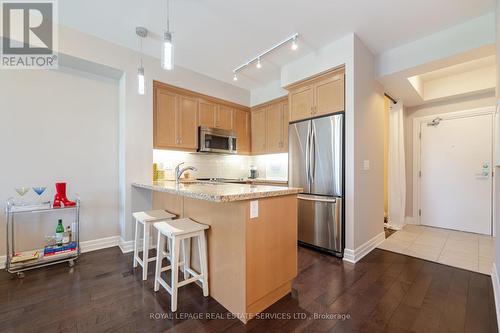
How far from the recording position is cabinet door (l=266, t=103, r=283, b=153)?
167 inches

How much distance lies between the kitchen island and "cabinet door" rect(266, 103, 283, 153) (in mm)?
2384

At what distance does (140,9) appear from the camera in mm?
2283

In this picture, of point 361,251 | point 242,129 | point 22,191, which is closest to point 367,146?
point 361,251

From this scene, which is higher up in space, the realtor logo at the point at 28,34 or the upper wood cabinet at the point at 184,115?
the realtor logo at the point at 28,34

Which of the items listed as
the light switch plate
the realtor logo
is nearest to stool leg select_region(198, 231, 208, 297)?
the light switch plate

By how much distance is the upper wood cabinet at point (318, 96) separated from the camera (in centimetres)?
288

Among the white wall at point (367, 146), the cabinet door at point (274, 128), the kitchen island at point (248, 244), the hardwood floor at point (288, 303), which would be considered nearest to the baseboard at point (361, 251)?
the white wall at point (367, 146)

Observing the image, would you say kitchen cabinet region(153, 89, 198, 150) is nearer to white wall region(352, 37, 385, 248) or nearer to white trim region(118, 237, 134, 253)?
white trim region(118, 237, 134, 253)

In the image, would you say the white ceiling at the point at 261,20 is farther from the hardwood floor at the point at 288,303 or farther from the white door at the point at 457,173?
the hardwood floor at the point at 288,303

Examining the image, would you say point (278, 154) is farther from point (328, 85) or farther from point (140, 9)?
point (140, 9)

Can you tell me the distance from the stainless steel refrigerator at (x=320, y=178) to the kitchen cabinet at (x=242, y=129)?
1.52 meters

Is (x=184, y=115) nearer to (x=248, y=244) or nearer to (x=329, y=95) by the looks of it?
(x=329, y=95)

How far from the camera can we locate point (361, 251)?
2.83 meters

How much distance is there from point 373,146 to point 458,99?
94.2 inches
